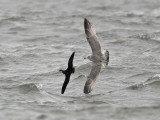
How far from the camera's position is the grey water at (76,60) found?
11477 mm

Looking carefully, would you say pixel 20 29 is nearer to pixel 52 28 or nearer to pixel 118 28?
pixel 52 28

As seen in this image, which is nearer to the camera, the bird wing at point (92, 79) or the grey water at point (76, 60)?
the grey water at point (76, 60)

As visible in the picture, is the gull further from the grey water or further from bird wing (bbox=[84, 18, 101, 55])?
the grey water

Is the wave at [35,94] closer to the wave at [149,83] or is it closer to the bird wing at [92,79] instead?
the bird wing at [92,79]

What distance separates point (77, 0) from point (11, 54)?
1156 cm

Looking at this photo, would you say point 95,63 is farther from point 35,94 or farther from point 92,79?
point 35,94

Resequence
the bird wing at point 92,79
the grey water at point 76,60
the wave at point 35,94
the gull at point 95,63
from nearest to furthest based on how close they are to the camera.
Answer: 1. the grey water at point 76,60
2. the gull at point 95,63
3. the bird wing at point 92,79
4. the wave at point 35,94

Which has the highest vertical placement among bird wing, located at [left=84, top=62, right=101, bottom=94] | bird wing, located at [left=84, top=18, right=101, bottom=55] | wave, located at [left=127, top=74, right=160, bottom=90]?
bird wing, located at [left=84, top=18, right=101, bottom=55]

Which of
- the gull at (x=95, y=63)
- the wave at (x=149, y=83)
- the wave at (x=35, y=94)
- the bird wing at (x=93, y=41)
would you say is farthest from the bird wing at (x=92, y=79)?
the wave at (x=149, y=83)

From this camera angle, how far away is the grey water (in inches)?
452

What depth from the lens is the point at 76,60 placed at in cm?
1636

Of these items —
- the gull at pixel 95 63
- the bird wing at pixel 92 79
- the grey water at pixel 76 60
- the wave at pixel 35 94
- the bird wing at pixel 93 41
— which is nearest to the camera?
the grey water at pixel 76 60

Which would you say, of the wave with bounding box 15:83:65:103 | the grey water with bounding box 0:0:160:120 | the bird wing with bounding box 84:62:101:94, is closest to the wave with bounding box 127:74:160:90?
the grey water with bounding box 0:0:160:120

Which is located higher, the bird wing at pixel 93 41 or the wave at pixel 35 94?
the bird wing at pixel 93 41
